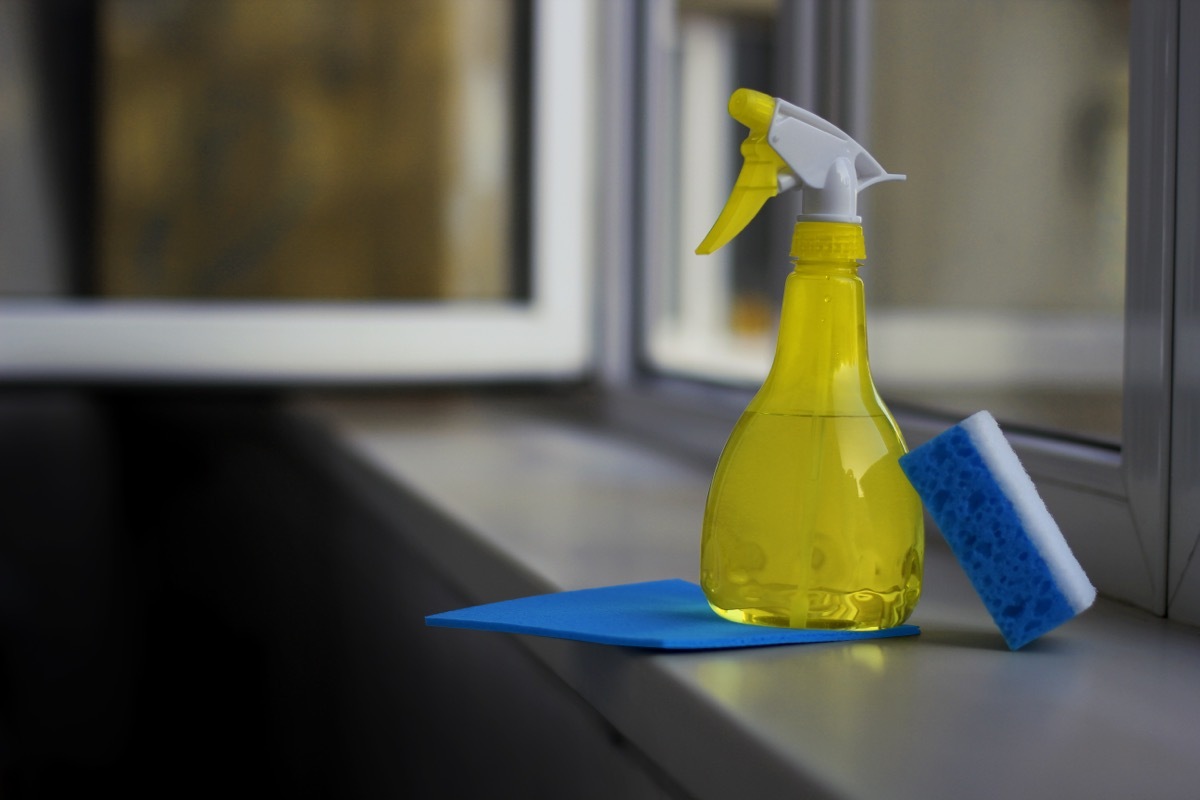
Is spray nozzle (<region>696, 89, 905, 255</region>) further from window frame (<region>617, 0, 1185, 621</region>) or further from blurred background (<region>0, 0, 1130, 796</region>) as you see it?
blurred background (<region>0, 0, 1130, 796</region>)

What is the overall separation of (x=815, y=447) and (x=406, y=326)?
0.99m

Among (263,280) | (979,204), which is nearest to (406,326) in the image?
(263,280)

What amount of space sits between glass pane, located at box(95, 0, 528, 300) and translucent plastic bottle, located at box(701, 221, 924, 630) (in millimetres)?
981

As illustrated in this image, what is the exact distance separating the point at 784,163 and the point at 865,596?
5.5 inches

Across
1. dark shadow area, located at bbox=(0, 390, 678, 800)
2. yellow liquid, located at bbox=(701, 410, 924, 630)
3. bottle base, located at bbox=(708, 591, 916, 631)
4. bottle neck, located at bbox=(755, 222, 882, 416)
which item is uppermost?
bottle neck, located at bbox=(755, 222, 882, 416)

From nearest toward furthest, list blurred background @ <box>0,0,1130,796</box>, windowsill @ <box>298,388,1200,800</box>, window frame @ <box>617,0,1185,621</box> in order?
windowsill @ <box>298,388,1200,800</box>, window frame @ <box>617,0,1185,621</box>, blurred background @ <box>0,0,1130,796</box>

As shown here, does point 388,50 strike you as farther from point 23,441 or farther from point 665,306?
point 23,441

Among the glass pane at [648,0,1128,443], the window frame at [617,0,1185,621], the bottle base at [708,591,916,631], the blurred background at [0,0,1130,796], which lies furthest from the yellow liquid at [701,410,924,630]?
the blurred background at [0,0,1130,796]

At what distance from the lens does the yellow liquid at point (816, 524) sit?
1.26ft

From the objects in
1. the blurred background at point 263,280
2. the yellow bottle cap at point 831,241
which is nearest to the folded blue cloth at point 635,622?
the yellow bottle cap at point 831,241

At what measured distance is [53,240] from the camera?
1.26 meters

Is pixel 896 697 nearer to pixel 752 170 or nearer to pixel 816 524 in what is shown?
pixel 816 524

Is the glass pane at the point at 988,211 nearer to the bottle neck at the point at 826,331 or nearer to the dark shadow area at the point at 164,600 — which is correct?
the bottle neck at the point at 826,331

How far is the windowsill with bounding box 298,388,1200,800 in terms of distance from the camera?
11.8 inches
